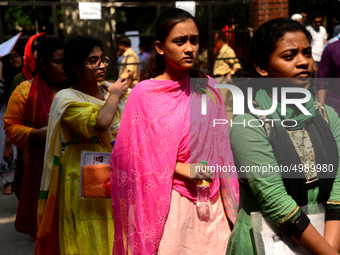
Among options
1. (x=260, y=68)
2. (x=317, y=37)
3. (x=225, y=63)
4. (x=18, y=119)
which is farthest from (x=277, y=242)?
(x=317, y=37)

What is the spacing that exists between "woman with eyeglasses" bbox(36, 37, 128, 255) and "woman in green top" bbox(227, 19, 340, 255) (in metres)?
1.62

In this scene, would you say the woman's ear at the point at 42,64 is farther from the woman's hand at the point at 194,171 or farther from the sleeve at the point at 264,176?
the sleeve at the point at 264,176

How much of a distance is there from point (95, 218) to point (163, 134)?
3.67 ft

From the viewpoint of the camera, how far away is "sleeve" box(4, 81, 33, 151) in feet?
13.4

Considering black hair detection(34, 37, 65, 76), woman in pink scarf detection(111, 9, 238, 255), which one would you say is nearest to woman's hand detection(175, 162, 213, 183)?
woman in pink scarf detection(111, 9, 238, 255)

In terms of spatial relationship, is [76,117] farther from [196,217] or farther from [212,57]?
[212,57]

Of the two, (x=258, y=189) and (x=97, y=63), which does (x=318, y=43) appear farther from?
(x=258, y=189)

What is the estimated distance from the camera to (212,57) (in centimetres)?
885

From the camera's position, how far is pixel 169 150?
8.44ft

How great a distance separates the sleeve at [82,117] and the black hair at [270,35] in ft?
5.32

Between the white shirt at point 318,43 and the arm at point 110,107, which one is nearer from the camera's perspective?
the arm at point 110,107

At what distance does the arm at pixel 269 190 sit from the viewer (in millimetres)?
1663

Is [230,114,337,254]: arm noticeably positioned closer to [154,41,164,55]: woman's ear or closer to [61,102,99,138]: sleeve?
[154,41,164,55]: woman's ear

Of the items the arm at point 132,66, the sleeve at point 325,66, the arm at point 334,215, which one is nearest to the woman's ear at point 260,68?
the arm at point 334,215
